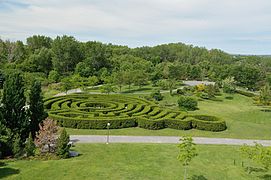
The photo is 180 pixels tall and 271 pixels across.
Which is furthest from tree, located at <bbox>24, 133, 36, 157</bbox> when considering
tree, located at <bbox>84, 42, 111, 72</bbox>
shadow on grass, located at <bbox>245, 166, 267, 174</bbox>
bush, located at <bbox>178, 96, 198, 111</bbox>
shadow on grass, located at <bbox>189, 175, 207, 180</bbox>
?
tree, located at <bbox>84, 42, 111, 72</bbox>

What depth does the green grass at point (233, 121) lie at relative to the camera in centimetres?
3231

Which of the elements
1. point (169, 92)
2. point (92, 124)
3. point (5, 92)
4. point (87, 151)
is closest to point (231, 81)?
point (169, 92)

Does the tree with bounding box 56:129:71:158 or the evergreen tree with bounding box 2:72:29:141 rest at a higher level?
the evergreen tree with bounding box 2:72:29:141

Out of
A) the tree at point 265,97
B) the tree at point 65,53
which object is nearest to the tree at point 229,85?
the tree at point 265,97

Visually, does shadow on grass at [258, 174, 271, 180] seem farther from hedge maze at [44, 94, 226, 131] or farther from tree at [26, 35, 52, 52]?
tree at [26, 35, 52, 52]

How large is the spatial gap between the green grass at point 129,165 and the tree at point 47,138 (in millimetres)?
1742

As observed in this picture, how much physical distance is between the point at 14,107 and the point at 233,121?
1171 inches

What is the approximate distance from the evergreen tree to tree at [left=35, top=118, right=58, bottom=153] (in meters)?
1.96

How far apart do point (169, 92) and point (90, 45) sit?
3408cm

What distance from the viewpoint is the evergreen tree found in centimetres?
2397

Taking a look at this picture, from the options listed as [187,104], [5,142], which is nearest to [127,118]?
[5,142]

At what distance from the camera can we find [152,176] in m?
19.9

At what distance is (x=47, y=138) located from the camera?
905 inches

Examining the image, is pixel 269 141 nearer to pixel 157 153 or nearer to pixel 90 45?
pixel 157 153
